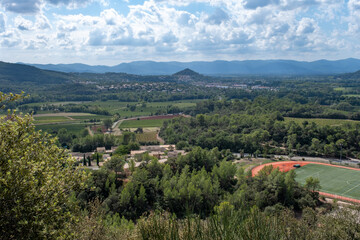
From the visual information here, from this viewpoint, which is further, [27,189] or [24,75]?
[24,75]

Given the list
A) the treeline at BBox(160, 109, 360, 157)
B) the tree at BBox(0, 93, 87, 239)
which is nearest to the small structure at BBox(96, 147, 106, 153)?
the treeline at BBox(160, 109, 360, 157)

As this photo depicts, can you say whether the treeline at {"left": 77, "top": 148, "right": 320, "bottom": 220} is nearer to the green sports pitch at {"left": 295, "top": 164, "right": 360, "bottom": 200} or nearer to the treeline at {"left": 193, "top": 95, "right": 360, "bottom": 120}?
the green sports pitch at {"left": 295, "top": 164, "right": 360, "bottom": 200}

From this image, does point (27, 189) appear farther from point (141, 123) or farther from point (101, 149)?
point (141, 123)

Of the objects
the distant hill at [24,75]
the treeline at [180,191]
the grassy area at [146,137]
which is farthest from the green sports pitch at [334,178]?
the distant hill at [24,75]

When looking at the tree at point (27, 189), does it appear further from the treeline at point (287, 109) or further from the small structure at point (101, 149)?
the treeline at point (287, 109)

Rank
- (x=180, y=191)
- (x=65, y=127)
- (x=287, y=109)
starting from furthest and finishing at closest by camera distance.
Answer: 1. (x=287, y=109)
2. (x=65, y=127)
3. (x=180, y=191)

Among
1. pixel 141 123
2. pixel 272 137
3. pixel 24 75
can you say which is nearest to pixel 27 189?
pixel 272 137
